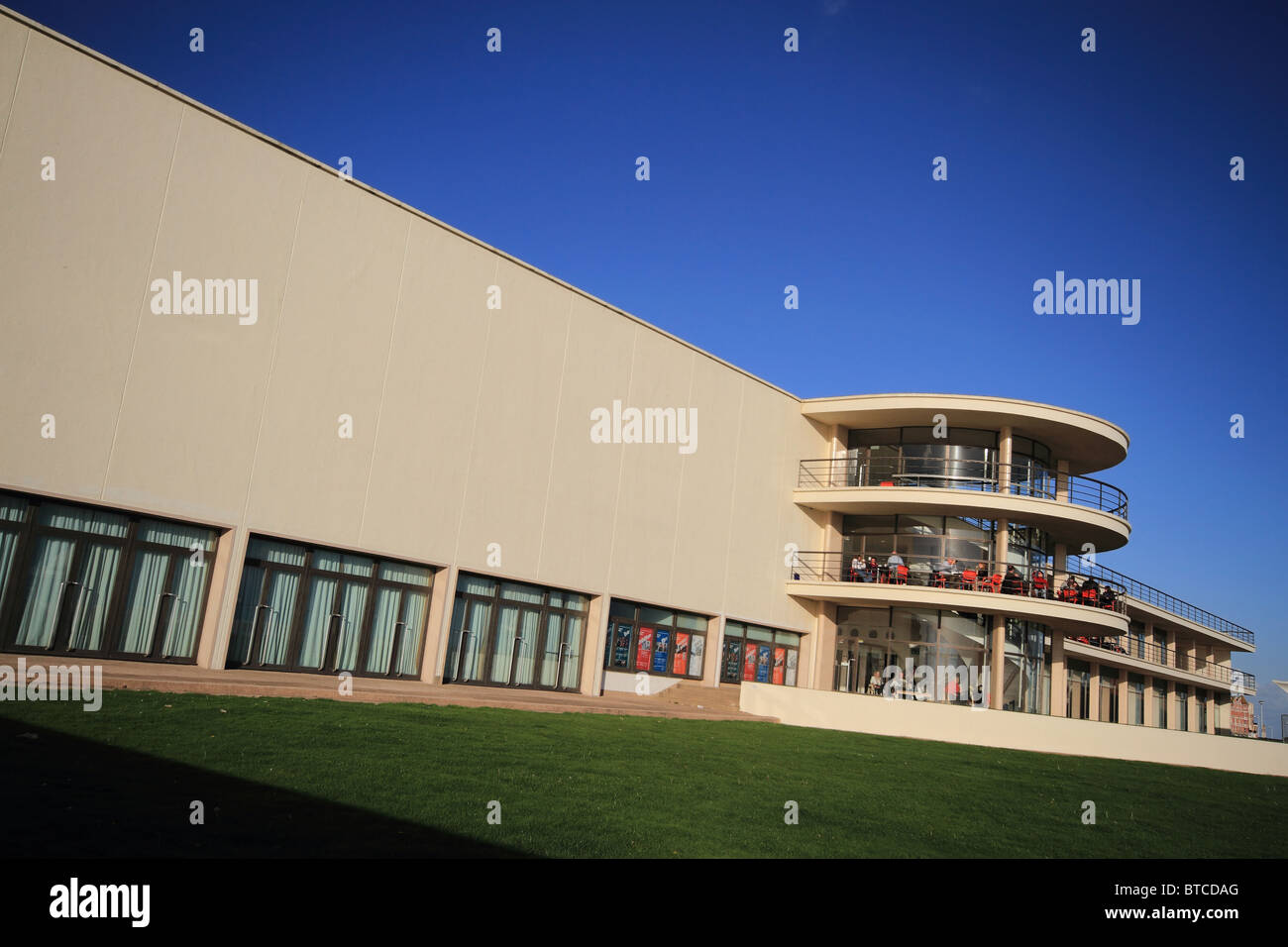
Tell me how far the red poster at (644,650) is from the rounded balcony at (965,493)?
25.6 feet

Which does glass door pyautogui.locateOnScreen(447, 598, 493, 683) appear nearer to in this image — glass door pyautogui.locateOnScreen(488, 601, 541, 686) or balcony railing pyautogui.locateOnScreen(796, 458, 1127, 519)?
glass door pyautogui.locateOnScreen(488, 601, 541, 686)

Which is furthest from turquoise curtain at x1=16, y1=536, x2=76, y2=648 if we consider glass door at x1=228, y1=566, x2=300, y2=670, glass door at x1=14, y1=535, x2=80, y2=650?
glass door at x1=228, y1=566, x2=300, y2=670

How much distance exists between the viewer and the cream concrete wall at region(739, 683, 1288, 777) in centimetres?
2325

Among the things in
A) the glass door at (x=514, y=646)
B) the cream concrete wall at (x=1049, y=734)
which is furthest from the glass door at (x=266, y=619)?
the cream concrete wall at (x=1049, y=734)

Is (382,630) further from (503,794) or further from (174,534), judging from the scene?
(503,794)

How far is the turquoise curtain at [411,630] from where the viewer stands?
20.0m

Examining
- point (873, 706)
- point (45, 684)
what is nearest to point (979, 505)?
point (873, 706)

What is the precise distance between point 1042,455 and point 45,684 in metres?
27.6

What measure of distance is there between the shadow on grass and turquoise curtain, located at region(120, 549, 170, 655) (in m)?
8.18

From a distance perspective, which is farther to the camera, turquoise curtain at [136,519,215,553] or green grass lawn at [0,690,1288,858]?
turquoise curtain at [136,519,215,553]

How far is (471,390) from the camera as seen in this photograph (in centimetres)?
2073

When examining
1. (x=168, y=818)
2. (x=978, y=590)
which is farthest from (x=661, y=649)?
(x=168, y=818)

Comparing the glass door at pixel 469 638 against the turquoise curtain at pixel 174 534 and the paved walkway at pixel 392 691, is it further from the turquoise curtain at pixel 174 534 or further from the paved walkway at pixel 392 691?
the turquoise curtain at pixel 174 534
